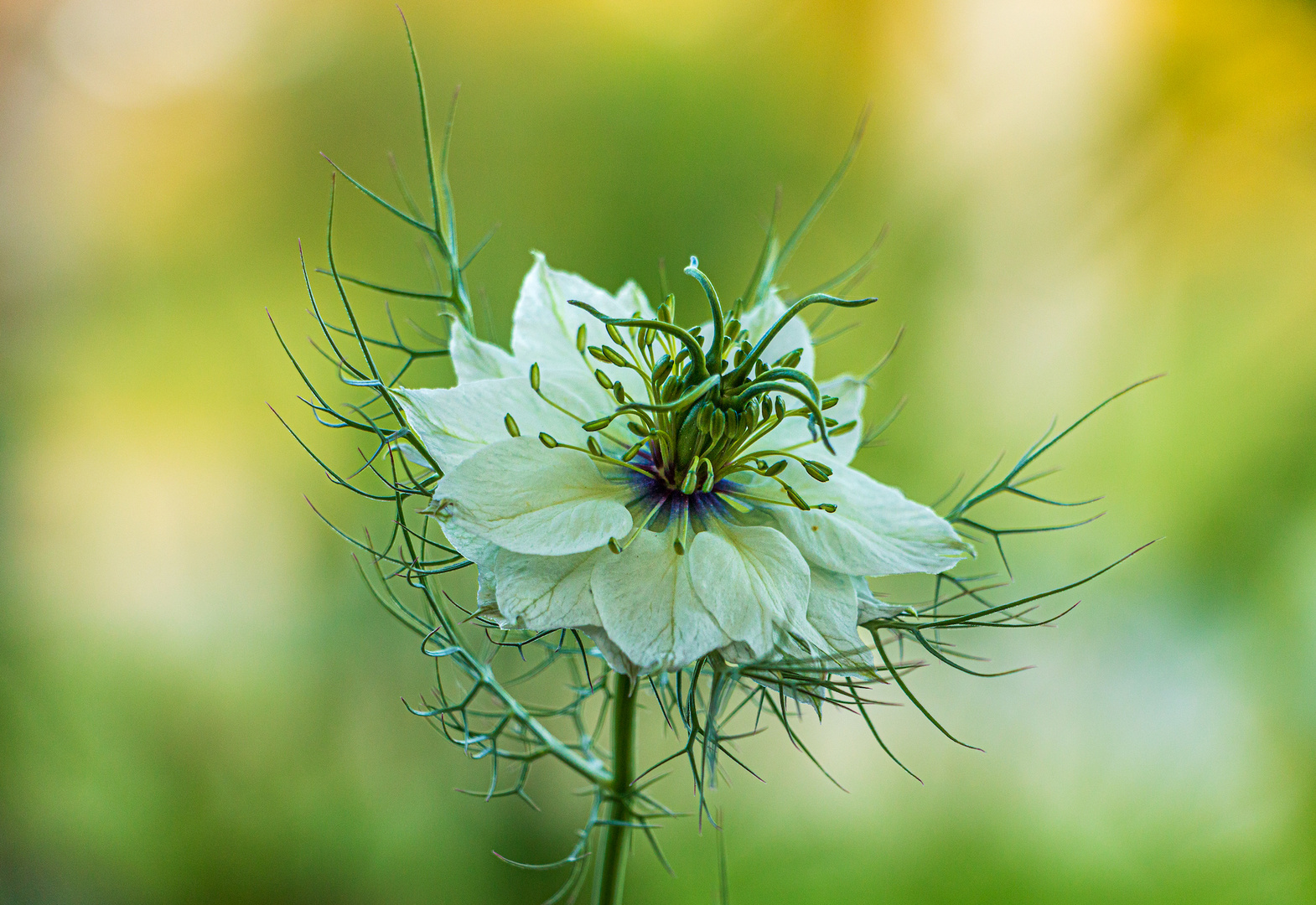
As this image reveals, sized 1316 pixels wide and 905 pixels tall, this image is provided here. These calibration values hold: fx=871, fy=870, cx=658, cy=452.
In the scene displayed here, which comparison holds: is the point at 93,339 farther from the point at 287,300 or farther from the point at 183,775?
the point at 183,775

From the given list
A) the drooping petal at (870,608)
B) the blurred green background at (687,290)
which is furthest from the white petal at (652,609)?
the blurred green background at (687,290)

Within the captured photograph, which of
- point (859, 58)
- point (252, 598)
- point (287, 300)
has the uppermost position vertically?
point (859, 58)

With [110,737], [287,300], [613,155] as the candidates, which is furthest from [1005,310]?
[110,737]

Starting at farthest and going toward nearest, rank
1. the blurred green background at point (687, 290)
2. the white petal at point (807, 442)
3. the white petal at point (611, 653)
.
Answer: the blurred green background at point (687, 290) → the white petal at point (807, 442) → the white petal at point (611, 653)

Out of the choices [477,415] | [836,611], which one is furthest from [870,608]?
[477,415]

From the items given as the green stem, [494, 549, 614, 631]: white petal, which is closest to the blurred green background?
the green stem

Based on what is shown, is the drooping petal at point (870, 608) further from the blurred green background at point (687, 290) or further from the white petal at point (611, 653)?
the blurred green background at point (687, 290)

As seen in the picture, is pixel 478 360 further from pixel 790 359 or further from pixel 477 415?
Answer: pixel 790 359
